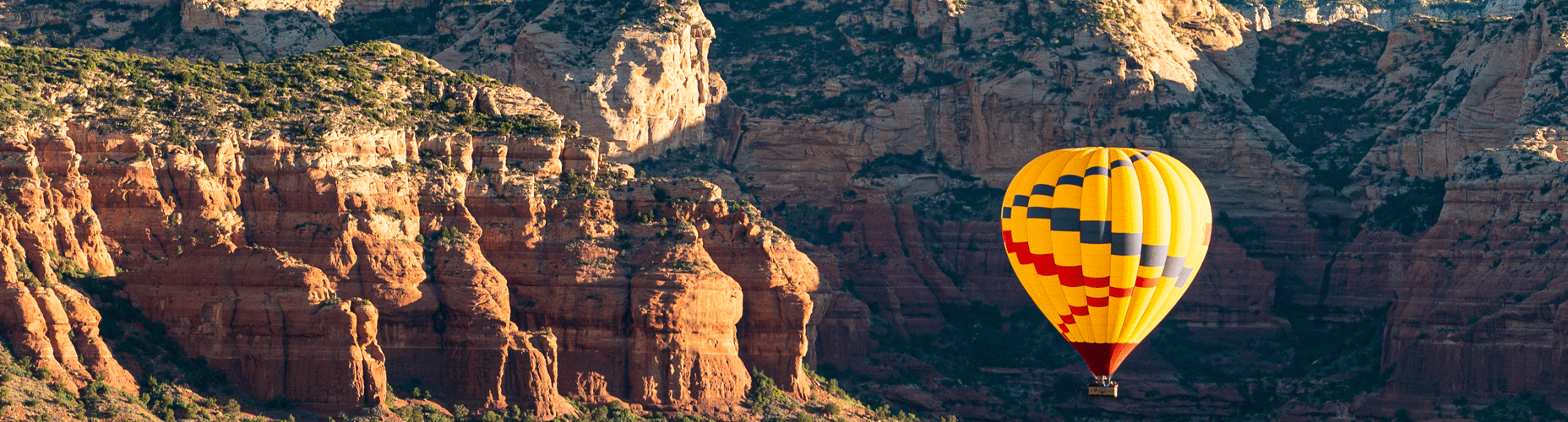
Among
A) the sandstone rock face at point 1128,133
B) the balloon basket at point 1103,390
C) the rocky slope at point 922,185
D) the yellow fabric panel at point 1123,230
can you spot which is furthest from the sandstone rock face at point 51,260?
the sandstone rock face at point 1128,133

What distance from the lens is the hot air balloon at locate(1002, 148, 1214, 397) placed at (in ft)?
343

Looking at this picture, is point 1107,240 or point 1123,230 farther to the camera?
point 1107,240

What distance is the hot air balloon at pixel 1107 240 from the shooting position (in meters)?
105

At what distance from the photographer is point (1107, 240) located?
10456cm

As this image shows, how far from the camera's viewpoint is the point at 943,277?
152 m

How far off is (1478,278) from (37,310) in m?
58.6

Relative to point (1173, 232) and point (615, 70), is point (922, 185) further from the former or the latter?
point (1173, 232)

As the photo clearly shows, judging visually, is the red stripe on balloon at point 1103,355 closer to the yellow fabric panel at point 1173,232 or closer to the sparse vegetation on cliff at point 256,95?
the yellow fabric panel at point 1173,232

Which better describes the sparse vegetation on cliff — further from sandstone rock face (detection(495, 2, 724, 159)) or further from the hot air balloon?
the hot air balloon

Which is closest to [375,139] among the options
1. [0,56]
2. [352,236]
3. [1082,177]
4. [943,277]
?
[352,236]

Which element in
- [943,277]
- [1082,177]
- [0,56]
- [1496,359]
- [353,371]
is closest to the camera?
[1082,177]

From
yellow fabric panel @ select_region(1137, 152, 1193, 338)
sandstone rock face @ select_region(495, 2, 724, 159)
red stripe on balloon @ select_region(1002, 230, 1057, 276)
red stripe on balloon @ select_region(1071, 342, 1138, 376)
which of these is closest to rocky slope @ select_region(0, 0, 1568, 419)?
sandstone rock face @ select_region(495, 2, 724, 159)

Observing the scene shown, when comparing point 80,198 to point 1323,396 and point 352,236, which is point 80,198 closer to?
point 352,236

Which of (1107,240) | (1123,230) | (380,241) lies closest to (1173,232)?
(1123,230)
